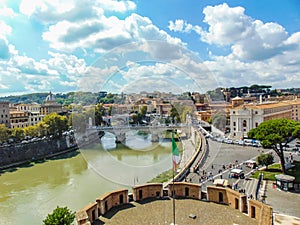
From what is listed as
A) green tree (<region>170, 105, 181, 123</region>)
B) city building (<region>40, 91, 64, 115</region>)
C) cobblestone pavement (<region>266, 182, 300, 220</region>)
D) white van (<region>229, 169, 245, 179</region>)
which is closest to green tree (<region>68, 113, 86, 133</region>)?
green tree (<region>170, 105, 181, 123</region>)

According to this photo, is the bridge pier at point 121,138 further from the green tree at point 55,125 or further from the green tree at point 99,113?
the green tree at point 55,125

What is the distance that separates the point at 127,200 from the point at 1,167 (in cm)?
1370

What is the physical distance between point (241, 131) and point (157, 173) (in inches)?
512

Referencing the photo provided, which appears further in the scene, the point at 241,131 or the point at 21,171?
the point at 241,131

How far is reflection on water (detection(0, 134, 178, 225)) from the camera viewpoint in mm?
9453

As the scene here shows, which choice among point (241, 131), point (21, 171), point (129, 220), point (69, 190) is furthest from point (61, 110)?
point (129, 220)

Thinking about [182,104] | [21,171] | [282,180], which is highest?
[182,104]

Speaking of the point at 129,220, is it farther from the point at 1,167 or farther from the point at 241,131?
the point at 241,131

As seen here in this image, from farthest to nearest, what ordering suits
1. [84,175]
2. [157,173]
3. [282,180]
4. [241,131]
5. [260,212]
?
[241,131]
[84,175]
[157,173]
[282,180]
[260,212]

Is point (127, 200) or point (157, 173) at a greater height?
point (127, 200)

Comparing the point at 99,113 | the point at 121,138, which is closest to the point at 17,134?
the point at 121,138

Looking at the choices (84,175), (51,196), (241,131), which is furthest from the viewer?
(241,131)

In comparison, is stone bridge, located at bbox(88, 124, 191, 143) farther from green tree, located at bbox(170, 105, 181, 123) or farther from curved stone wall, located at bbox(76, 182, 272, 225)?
curved stone wall, located at bbox(76, 182, 272, 225)

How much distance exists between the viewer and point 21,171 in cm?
1630
